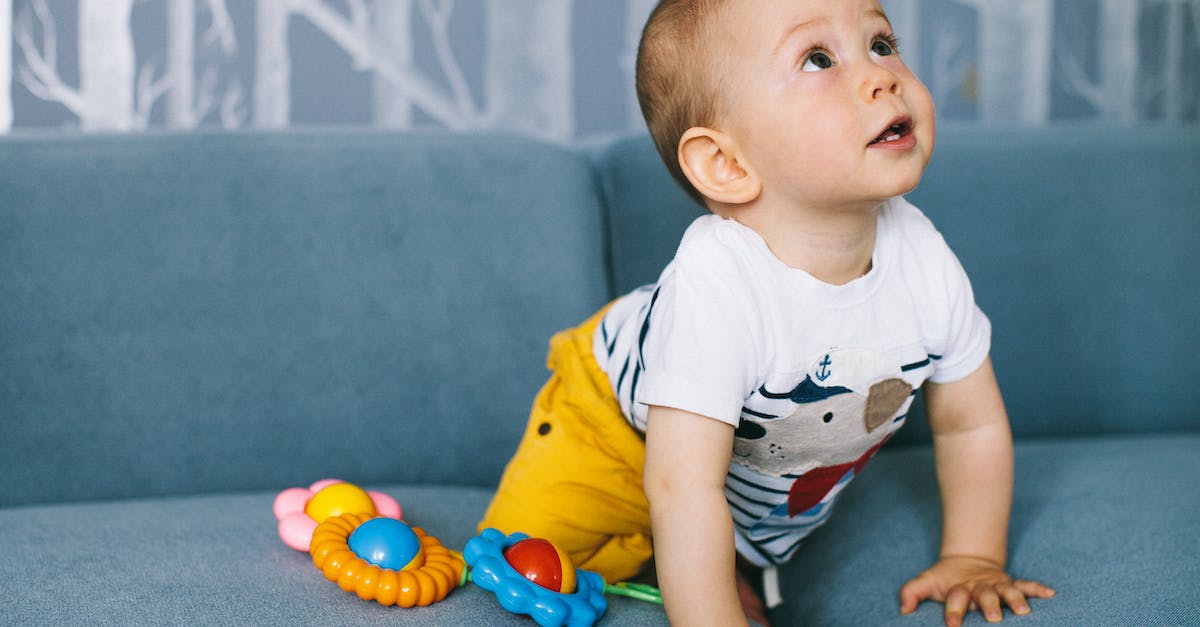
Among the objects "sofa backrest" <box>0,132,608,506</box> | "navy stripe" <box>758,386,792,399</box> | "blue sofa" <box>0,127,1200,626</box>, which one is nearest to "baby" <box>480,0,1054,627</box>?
"navy stripe" <box>758,386,792,399</box>

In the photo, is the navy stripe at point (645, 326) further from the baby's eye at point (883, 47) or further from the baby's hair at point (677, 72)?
the baby's eye at point (883, 47)

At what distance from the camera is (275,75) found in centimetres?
158

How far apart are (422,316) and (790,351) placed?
1.94ft

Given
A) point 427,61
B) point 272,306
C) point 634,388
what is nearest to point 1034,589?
point 634,388

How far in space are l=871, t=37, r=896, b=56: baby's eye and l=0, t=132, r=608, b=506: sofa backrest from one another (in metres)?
0.57

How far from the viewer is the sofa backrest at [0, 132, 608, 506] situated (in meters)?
1.21

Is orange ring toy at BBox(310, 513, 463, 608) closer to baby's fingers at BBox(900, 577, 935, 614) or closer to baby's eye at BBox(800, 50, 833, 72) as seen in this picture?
baby's fingers at BBox(900, 577, 935, 614)

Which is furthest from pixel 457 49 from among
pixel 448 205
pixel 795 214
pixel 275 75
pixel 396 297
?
pixel 795 214

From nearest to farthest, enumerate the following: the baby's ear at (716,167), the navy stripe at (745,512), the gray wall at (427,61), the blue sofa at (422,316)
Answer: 1. the baby's ear at (716,167)
2. the navy stripe at (745,512)
3. the blue sofa at (422,316)
4. the gray wall at (427,61)

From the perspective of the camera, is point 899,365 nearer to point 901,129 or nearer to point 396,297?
point 901,129

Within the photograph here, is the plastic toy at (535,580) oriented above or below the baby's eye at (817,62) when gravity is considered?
below

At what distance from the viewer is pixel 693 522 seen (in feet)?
2.56

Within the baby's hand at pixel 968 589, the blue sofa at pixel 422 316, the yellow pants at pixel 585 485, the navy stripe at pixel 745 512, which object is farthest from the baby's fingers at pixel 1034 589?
the yellow pants at pixel 585 485

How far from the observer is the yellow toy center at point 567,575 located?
2.70 ft
